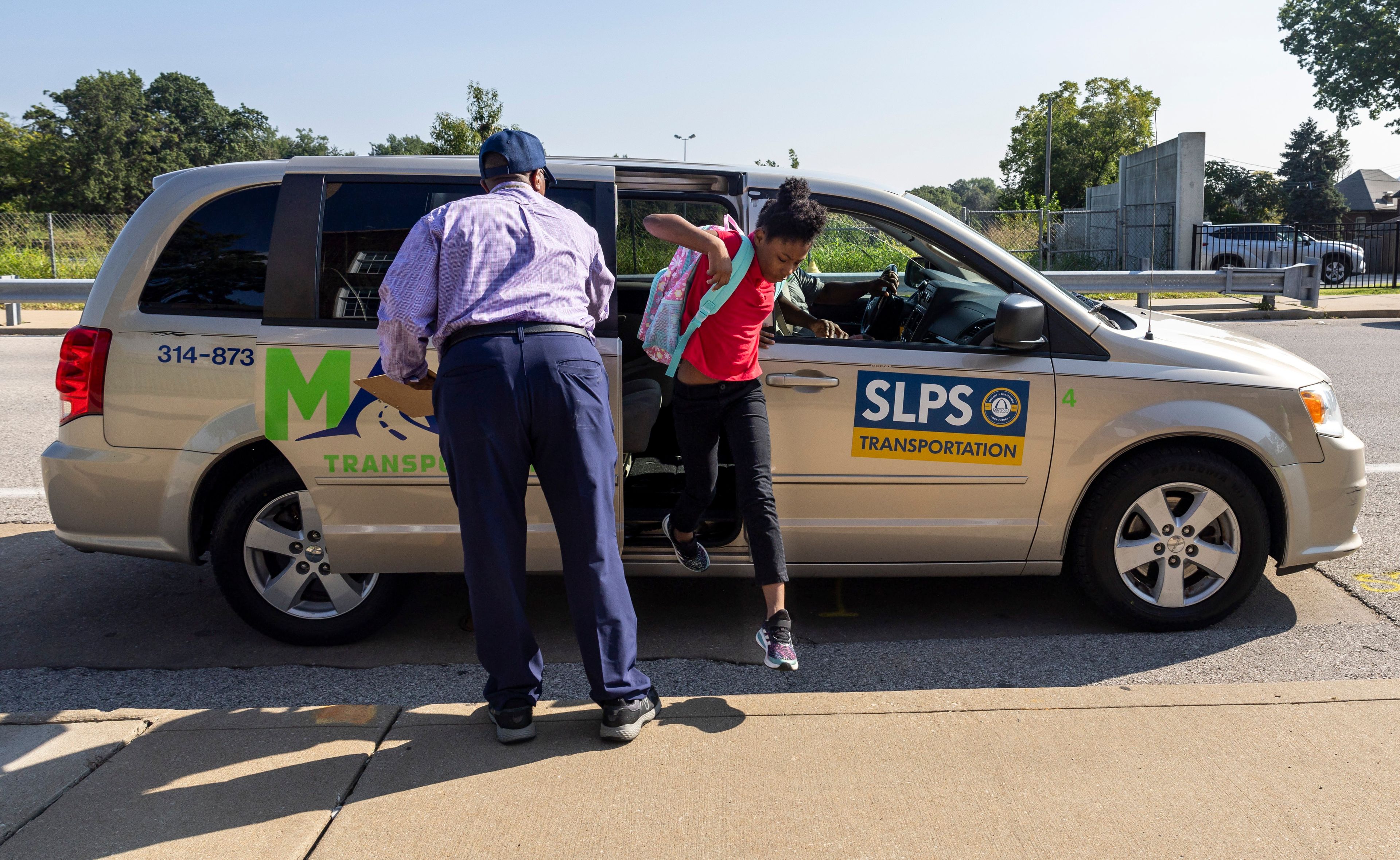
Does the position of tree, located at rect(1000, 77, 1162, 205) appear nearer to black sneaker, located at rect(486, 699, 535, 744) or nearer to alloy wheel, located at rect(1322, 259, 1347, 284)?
alloy wheel, located at rect(1322, 259, 1347, 284)

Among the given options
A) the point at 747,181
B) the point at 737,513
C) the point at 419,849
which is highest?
the point at 747,181

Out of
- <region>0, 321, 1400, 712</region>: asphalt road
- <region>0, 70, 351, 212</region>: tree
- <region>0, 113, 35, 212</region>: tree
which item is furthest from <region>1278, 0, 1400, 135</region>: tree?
<region>0, 113, 35, 212</region>: tree

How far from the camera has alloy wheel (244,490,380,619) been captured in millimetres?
3771

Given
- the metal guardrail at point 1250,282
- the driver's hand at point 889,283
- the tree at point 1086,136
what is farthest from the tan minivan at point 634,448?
the tree at point 1086,136

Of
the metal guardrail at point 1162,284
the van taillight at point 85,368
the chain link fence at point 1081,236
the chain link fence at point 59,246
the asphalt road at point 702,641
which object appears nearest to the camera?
the asphalt road at point 702,641

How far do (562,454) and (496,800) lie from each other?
949 mm

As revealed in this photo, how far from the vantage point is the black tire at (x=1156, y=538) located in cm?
381

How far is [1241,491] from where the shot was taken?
381 cm

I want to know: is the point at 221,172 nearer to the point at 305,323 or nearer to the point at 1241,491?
the point at 305,323

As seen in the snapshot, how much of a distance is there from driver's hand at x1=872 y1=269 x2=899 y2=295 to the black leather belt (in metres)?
2.45

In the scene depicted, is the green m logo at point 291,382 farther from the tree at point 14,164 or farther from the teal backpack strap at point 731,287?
the tree at point 14,164

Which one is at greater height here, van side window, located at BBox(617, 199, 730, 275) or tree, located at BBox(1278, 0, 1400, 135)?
tree, located at BBox(1278, 0, 1400, 135)

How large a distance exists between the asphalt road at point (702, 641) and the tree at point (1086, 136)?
163ft

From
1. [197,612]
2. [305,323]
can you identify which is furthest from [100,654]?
[305,323]
